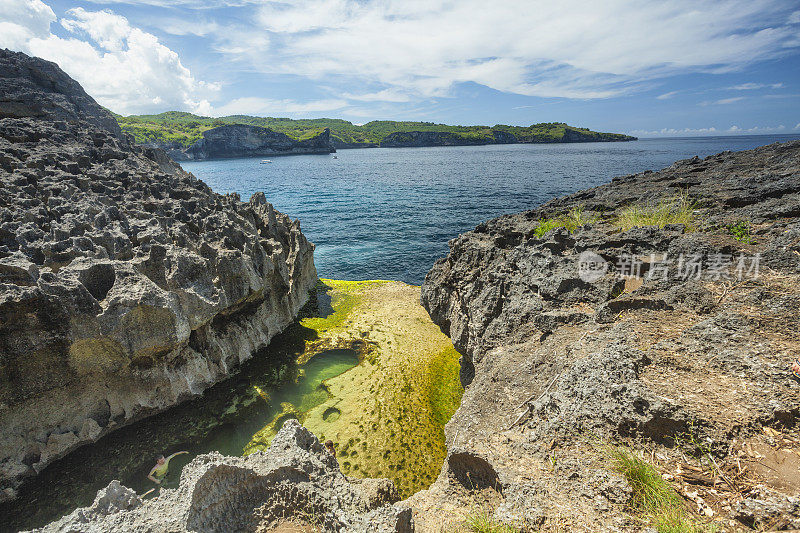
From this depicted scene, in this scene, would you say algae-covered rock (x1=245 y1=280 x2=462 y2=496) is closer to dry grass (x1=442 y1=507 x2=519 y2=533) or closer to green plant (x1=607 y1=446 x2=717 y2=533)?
dry grass (x1=442 y1=507 x2=519 y2=533)

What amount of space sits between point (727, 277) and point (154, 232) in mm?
18289

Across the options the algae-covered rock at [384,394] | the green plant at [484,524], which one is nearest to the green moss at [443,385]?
the algae-covered rock at [384,394]

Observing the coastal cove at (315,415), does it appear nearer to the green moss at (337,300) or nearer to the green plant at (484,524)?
the green moss at (337,300)

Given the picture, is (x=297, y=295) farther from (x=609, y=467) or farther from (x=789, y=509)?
(x=789, y=509)

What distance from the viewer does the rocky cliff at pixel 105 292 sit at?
31.9 feet

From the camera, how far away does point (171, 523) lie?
473cm

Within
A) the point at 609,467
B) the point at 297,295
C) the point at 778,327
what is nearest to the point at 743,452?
the point at 609,467

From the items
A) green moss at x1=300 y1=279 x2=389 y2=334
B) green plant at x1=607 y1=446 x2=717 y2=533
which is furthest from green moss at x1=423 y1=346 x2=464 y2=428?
green plant at x1=607 y1=446 x2=717 y2=533

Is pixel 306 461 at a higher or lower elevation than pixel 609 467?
lower

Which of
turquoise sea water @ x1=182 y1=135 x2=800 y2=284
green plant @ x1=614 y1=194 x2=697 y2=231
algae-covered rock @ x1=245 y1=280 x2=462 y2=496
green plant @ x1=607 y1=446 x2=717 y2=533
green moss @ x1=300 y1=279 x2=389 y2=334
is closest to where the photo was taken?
green plant @ x1=607 y1=446 x2=717 y2=533

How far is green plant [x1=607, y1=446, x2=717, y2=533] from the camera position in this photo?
3.91 metres

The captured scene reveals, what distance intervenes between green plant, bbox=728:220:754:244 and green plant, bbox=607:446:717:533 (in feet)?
→ 24.4

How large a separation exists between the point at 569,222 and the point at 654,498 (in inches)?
488

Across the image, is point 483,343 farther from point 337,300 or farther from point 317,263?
point 317,263
